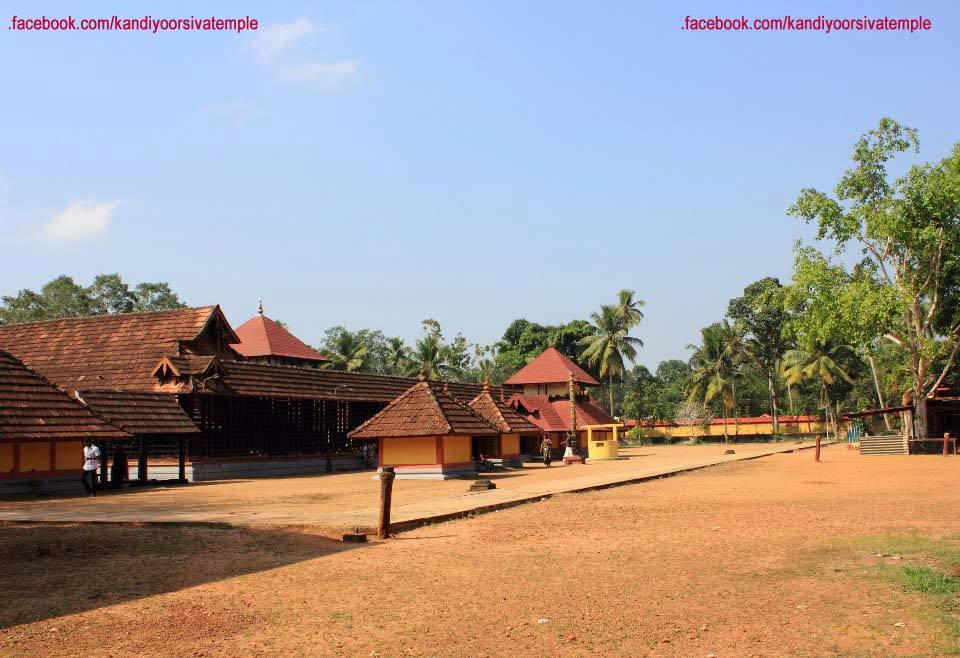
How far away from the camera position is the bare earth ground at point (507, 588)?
7.29 meters

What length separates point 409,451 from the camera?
3116 centimetres

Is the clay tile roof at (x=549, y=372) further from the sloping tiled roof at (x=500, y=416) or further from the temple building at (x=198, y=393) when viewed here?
the sloping tiled roof at (x=500, y=416)

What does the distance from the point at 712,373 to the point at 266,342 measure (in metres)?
41.5

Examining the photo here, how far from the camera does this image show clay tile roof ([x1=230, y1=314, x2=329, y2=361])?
49.1 meters

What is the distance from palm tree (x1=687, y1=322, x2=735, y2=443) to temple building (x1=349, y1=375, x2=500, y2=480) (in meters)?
46.7

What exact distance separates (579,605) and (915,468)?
1053 inches

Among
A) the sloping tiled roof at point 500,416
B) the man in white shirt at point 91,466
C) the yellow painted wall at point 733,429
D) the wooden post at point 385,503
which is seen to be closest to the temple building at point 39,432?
the man in white shirt at point 91,466

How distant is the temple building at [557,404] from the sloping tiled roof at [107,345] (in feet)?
59.9

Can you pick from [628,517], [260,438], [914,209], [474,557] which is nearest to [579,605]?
[474,557]

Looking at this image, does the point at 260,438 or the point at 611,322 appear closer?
the point at 260,438

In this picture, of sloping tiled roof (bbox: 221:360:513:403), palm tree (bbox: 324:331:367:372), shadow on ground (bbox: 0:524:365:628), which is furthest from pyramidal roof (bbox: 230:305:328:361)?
shadow on ground (bbox: 0:524:365:628)

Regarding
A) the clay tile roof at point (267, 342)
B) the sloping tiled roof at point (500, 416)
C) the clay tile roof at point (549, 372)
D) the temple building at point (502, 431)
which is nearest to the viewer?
the temple building at point (502, 431)

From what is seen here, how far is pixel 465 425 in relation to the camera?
3139cm

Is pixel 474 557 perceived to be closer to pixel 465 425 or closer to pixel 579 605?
pixel 579 605
